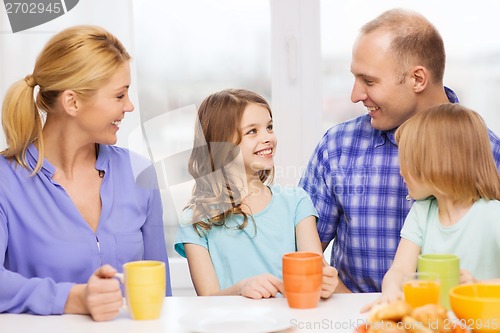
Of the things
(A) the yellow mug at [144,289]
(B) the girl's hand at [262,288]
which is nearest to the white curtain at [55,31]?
(B) the girl's hand at [262,288]

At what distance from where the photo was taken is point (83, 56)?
1.58 m

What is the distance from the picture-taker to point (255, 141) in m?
1.74

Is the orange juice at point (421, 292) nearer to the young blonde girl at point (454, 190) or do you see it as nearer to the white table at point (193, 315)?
Result: the white table at point (193, 315)

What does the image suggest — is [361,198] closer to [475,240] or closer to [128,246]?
[475,240]

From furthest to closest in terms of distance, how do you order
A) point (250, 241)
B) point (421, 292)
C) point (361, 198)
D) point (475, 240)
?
point (361, 198), point (250, 241), point (475, 240), point (421, 292)

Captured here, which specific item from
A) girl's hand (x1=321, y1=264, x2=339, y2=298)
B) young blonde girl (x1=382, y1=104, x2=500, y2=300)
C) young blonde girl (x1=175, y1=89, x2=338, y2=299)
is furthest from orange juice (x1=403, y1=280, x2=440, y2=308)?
young blonde girl (x1=175, y1=89, x2=338, y2=299)

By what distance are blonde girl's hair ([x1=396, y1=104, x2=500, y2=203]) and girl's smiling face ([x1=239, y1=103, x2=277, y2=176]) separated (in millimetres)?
371

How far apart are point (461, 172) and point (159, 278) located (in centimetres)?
68

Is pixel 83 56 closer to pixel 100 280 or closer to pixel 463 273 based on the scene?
pixel 100 280

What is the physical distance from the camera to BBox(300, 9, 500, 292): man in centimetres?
194

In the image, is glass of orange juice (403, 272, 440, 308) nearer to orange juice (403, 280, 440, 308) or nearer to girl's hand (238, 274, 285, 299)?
orange juice (403, 280, 440, 308)

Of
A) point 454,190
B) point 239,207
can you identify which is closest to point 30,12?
point 239,207

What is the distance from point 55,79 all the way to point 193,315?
2.26 ft

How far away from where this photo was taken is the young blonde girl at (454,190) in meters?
1.47
